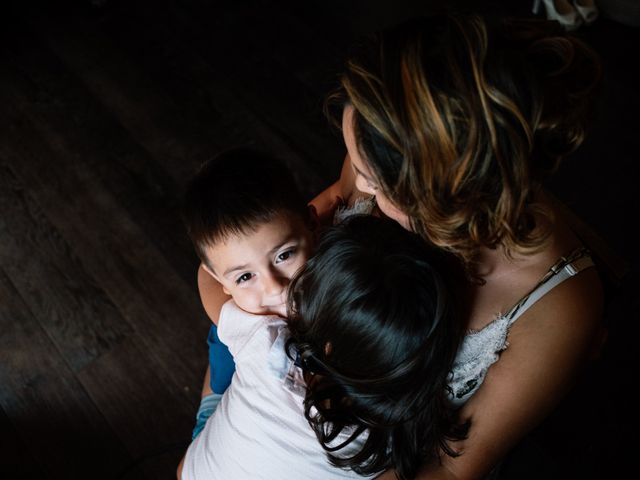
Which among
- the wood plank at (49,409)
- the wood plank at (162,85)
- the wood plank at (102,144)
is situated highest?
the wood plank at (162,85)

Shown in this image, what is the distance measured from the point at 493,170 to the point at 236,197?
55cm

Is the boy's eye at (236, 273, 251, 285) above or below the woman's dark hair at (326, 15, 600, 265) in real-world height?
below

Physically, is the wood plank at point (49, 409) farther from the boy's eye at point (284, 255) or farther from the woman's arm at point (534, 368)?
the woman's arm at point (534, 368)

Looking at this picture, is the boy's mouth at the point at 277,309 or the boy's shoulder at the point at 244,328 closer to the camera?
the boy's shoulder at the point at 244,328

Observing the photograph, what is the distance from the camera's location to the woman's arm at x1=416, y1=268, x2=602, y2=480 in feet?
2.85

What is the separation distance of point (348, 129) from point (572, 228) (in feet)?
1.55

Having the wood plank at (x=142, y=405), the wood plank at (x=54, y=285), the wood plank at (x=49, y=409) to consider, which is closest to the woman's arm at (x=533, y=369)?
the wood plank at (x=142, y=405)

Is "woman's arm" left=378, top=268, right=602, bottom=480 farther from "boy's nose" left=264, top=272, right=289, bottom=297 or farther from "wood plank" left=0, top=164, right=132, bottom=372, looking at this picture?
"wood plank" left=0, top=164, right=132, bottom=372

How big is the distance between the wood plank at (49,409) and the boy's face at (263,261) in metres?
0.79

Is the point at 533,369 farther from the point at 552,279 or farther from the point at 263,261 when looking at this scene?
the point at 263,261

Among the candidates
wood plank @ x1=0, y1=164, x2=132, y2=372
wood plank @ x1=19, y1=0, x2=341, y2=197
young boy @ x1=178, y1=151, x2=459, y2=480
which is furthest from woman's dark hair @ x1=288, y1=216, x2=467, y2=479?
wood plank @ x1=19, y1=0, x2=341, y2=197

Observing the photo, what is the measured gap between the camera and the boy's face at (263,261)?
3.62ft

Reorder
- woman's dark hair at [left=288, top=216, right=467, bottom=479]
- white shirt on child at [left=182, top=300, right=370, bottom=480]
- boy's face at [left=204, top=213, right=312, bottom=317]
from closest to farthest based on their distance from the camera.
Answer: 1. woman's dark hair at [left=288, top=216, right=467, bottom=479]
2. white shirt on child at [left=182, top=300, right=370, bottom=480]
3. boy's face at [left=204, top=213, right=312, bottom=317]

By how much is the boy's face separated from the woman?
1.07 feet
